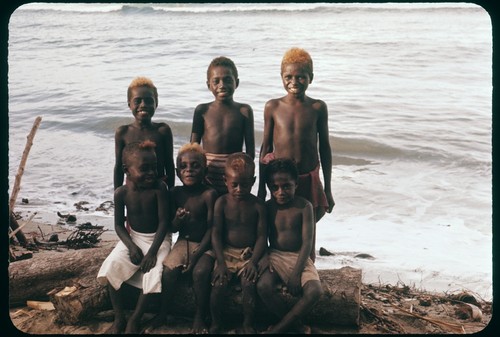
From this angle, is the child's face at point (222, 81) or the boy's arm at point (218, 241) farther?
the child's face at point (222, 81)

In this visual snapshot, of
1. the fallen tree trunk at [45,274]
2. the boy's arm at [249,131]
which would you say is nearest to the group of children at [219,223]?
the boy's arm at [249,131]

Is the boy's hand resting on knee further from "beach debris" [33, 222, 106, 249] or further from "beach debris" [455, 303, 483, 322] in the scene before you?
"beach debris" [455, 303, 483, 322]

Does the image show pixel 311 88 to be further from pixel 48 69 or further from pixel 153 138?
pixel 153 138

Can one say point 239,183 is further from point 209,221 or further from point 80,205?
point 80,205

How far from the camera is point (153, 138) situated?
4539 millimetres

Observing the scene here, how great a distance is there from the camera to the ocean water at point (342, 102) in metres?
7.45

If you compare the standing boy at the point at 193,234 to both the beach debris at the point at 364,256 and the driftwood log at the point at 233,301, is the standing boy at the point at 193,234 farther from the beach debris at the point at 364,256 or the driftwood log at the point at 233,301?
the beach debris at the point at 364,256

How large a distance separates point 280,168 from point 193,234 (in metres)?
0.77

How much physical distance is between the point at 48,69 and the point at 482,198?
1430cm

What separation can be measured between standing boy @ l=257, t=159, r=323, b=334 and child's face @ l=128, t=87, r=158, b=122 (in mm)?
1038

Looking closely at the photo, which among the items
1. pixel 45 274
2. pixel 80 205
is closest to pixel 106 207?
pixel 80 205

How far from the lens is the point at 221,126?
4.66 m

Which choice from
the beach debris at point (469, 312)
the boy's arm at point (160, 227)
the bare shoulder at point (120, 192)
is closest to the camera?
the boy's arm at point (160, 227)

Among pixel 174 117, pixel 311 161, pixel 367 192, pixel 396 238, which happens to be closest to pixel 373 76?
pixel 174 117
